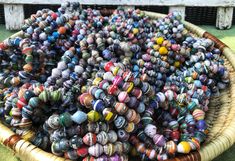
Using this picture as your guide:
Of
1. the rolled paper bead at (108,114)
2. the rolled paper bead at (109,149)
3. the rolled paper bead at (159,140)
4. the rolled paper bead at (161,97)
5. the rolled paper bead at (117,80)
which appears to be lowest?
the rolled paper bead at (159,140)

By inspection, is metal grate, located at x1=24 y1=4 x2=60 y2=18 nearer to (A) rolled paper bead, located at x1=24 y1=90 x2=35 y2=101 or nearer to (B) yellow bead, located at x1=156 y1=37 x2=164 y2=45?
(B) yellow bead, located at x1=156 y1=37 x2=164 y2=45

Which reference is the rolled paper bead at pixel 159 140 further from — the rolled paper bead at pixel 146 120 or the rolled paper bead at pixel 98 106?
the rolled paper bead at pixel 98 106

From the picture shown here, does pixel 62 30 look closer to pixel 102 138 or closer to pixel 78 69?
pixel 78 69

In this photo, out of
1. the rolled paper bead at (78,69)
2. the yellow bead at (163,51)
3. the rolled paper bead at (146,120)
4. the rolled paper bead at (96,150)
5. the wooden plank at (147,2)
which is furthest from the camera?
the wooden plank at (147,2)

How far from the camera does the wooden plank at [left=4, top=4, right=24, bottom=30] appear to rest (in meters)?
1.79

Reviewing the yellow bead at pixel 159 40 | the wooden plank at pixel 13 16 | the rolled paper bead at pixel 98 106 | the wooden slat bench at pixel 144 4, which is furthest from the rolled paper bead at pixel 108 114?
the wooden plank at pixel 13 16

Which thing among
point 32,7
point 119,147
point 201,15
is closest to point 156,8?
point 201,15

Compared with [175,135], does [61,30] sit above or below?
above

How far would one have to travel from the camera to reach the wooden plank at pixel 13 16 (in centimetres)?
179

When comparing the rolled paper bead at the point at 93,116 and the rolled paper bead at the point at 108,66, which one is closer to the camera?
the rolled paper bead at the point at 93,116

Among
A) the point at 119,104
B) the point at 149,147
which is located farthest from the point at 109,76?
the point at 149,147

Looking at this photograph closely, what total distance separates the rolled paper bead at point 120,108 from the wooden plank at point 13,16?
1.16 metres

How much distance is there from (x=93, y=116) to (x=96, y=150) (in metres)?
0.07

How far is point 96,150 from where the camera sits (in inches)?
30.5
